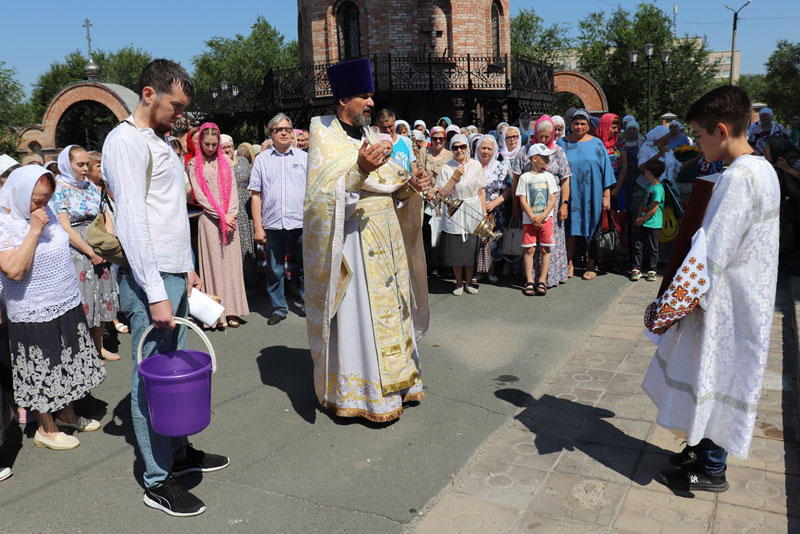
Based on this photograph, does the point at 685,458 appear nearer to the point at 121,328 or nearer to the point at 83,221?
the point at 83,221

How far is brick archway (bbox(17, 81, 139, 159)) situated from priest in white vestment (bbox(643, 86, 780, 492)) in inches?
903

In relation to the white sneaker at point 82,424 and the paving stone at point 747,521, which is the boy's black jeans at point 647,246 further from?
the white sneaker at point 82,424

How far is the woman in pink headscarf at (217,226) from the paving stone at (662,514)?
4670 mm

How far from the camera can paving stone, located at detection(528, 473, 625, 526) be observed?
334 centimetres

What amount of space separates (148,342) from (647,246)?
686cm

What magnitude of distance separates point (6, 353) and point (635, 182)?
24.8 feet

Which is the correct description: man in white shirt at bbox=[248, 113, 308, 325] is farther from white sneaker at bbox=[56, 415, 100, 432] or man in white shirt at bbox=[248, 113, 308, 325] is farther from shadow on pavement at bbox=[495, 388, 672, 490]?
shadow on pavement at bbox=[495, 388, 672, 490]

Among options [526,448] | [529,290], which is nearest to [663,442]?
[526,448]

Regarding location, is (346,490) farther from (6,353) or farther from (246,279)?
(246,279)

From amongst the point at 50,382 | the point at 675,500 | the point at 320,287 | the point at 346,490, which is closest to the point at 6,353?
the point at 50,382

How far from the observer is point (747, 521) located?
321 centimetres

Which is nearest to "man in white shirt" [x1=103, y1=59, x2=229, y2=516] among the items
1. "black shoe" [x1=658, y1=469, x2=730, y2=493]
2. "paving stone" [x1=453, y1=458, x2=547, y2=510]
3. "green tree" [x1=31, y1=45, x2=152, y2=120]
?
"paving stone" [x1=453, y1=458, x2=547, y2=510]

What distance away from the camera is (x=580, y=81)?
33.4 metres

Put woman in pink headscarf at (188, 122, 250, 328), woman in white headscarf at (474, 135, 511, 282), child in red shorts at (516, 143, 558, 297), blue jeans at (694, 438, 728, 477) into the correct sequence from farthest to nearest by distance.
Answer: woman in white headscarf at (474, 135, 511, 282)
child in red shorts at (516, 143, 558, 297)
woman in pink headscarf at (188, 122, 250, 328)
blue jeans at (694, 438, 728, 477)
